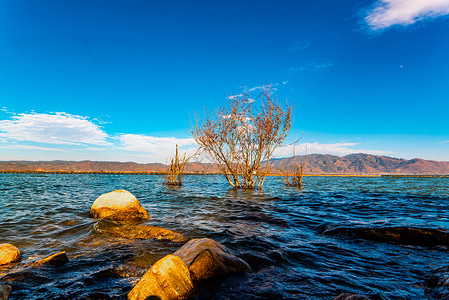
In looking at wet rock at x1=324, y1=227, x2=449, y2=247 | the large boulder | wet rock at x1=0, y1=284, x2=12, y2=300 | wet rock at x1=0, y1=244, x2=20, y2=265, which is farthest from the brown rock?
wet rock at x1=324, y1=227, x2=449, y2=247

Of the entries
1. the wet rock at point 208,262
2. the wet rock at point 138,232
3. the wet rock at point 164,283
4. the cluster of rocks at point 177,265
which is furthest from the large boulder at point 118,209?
the wet rock at point 164,283

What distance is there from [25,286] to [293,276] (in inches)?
182

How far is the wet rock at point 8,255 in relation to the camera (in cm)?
467

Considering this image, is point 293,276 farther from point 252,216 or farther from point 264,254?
point 252,216

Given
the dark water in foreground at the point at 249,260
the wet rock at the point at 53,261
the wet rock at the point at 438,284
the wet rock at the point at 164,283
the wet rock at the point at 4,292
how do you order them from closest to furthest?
the wet rock at the point at 4,292, the wet rock at the point at 164,283, the wet rock at the point at 438,284, the dark water in foreground at the point at 249,260, the wet rock at the point at 53,261

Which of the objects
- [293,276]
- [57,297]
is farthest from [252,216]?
[57,297]

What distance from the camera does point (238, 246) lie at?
588 cm

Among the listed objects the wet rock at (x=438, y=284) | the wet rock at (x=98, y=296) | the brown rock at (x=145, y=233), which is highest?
the wet rock at (x=438, y=284)

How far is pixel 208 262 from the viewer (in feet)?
13.3

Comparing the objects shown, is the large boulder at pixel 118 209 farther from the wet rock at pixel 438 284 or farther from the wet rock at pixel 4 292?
the wet rock at pixel 438 284

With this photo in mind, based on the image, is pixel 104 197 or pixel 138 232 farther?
pixel 104 197

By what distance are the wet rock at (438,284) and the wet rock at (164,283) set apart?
3.74 m

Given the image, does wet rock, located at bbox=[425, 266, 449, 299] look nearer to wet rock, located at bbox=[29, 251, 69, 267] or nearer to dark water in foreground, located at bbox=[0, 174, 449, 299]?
dark water in foreground, located at bbox=[0, 174, 449, 299]

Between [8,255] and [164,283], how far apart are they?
401cm
